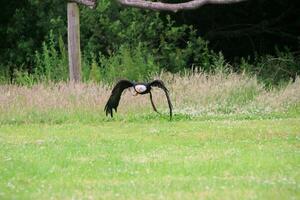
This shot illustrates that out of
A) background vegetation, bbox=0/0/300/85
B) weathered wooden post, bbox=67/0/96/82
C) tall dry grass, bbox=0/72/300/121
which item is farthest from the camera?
background vegetation, bbox=0/0/300/85

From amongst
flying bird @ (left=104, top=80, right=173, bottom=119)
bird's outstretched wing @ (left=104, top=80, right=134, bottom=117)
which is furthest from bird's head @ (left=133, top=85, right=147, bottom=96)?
bird's outstretched wing @ (left=104, top=80, right=134, bottom=117)

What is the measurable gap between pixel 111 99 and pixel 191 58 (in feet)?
39.0

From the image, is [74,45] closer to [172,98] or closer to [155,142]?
[172,98]

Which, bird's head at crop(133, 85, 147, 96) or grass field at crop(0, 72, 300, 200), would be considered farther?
bird's head at crop(133, 85, 147, 96)

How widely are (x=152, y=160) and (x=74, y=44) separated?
977cm

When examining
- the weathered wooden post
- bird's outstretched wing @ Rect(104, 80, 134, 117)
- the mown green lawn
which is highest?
the weathered wooden post

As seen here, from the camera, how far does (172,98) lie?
56.2 ft

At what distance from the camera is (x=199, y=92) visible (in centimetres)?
1709

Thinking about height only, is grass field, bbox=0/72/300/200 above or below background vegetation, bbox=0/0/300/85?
below

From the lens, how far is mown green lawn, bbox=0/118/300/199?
324 inches

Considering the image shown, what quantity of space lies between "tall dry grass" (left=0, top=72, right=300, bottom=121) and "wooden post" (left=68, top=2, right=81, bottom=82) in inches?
48.1

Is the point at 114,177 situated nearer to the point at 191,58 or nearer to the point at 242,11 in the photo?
the point at 191,58

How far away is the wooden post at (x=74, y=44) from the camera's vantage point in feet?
62.5

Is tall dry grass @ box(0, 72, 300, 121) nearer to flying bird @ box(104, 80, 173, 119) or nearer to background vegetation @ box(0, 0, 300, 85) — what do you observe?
flying bird @ box(104, 80, 173, 119)
